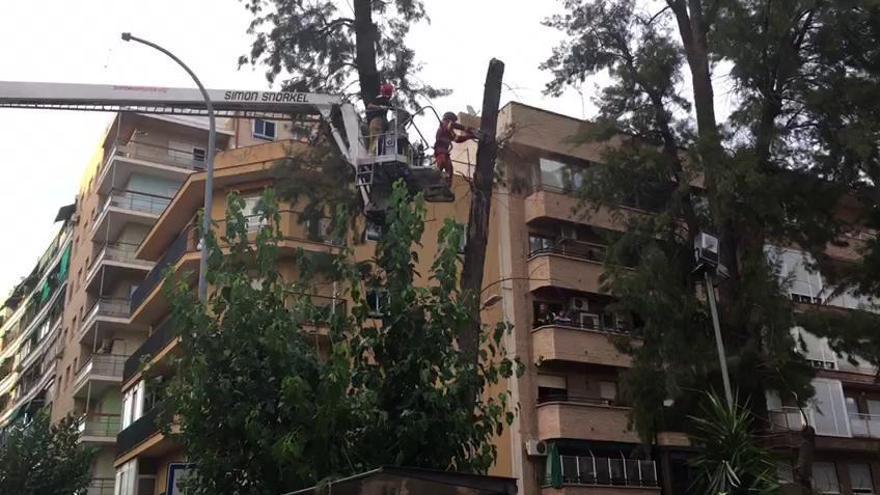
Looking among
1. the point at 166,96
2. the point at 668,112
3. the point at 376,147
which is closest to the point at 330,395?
the point at 376,147

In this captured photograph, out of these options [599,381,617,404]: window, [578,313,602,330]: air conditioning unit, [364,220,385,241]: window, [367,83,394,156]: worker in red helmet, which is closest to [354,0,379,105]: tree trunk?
[367,83,394,156]: worker in red helmet

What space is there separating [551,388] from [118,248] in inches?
787

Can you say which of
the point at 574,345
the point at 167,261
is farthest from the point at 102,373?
the point at 574,345

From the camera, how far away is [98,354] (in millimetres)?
37062

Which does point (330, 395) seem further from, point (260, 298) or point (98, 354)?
point (98, 354)

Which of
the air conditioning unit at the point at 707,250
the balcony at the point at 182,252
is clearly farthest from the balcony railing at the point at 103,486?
the air conditioning unit at the point at 707,250

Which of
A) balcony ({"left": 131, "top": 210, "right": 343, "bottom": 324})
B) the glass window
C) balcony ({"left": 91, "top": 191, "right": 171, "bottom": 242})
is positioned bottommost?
balcony ({"left": 131, "top": 210, "right": 343, "bottom": 324})

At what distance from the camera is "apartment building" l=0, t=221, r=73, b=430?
48875mm

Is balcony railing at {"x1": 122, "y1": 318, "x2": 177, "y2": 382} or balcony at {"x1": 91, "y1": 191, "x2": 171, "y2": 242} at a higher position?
balcony at {"x1": 91, "y1": 191, "x2": 171, "y2": 242}

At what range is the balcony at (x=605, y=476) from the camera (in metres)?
26.5

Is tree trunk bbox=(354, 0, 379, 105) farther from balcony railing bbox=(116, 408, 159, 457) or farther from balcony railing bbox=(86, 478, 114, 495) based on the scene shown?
balcony railing bbox=(86, 478, 114, 495)

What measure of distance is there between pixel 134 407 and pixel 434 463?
2360 centimetres

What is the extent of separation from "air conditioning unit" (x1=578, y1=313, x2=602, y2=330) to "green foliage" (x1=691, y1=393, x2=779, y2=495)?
1692 centimetres

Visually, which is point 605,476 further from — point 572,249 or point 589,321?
point 572,249
